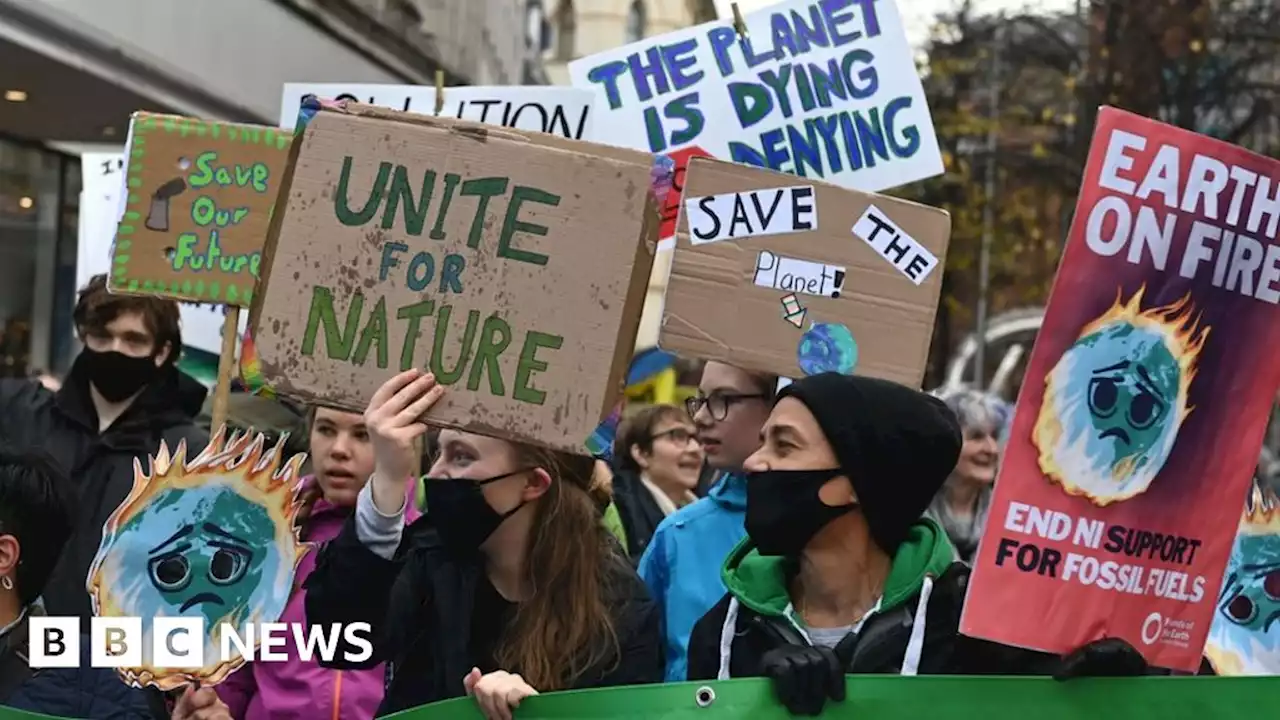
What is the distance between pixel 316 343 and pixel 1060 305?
1324 millimetres

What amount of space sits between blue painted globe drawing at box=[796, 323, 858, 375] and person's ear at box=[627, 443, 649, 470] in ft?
10.4

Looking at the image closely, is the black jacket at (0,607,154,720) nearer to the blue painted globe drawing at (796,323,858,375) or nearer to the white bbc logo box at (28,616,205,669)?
the white bbc logo box at (28,616,205,669)

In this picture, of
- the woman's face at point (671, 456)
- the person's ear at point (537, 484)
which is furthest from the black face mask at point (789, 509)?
the woman's face at point (671, 456)

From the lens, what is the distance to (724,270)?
4.43 m

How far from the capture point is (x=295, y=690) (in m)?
4.07

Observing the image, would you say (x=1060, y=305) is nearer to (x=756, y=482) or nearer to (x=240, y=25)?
(x=756, y=482)

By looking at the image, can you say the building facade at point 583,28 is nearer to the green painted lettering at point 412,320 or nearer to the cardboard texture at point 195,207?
the cardboard texture at point 195,207

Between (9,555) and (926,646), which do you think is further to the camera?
(9,555)

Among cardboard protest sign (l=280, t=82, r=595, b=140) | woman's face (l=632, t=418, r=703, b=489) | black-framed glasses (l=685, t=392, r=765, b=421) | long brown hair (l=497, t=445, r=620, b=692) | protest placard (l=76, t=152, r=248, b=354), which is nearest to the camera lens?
long brown hair (l=497, t=445, r=620, b=692)

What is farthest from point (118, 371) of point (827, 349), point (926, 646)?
point (926, 646)

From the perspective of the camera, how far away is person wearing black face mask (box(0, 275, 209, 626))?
546 centimetres

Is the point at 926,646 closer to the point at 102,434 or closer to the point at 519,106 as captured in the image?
the point at 102,434

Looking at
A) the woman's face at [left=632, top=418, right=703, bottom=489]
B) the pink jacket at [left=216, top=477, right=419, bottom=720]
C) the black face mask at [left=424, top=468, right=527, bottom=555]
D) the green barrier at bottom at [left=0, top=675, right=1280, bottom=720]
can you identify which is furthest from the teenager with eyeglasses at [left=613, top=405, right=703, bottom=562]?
the green barrier at bottom at [left=0, top=675, right=1280, bottom=720]

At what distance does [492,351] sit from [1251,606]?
168 cm
